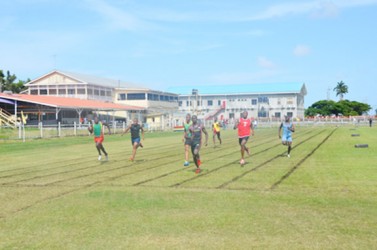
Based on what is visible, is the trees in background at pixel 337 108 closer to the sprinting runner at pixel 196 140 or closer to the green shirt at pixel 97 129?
the green shirt at pixel 97 129

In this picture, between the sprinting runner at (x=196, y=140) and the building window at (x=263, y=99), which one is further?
the building window at (x=263, y=99)

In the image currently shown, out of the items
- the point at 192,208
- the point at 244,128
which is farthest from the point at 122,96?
the point at 192,208

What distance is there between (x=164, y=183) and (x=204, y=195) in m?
2.29

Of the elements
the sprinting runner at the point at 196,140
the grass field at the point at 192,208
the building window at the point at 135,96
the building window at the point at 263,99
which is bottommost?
the grass field at the point at 192,208

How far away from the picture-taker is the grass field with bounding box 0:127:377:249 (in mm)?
7254

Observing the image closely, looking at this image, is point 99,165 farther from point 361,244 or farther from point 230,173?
point 361,244

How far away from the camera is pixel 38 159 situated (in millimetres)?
21547

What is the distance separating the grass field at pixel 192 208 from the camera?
23.8 ft

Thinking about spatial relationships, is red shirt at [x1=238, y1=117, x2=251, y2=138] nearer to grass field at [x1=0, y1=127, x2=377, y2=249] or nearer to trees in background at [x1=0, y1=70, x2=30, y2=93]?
grass field at [x1=0, y1=127, x2=377, y2=249]

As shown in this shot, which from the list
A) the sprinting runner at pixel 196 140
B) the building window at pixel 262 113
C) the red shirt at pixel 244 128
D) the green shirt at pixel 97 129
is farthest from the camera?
the building window at pixel 262 113

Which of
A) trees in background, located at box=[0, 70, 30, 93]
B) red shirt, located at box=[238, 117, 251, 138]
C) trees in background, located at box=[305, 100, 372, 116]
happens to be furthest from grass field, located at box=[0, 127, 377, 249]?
trees in background, located at box=[305, 100, 372, 116]

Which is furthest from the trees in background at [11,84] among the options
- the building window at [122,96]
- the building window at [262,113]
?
the building window at [262,113]

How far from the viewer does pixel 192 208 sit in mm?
9547

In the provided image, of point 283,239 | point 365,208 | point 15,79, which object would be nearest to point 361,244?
point 283,239
